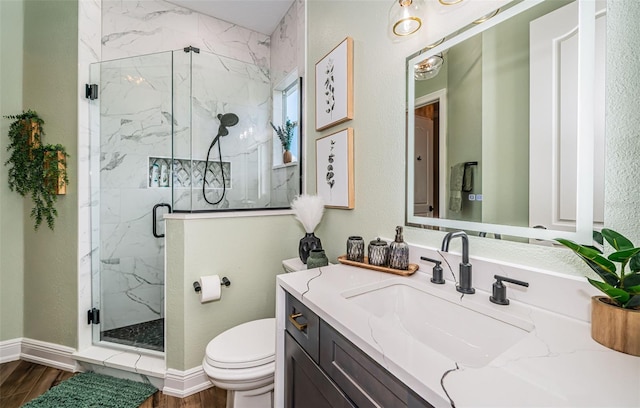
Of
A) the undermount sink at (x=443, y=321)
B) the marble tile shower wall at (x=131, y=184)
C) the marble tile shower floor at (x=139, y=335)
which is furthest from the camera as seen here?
the marble tile shower wall at (x=131, y=184)

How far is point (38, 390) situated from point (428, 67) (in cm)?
289

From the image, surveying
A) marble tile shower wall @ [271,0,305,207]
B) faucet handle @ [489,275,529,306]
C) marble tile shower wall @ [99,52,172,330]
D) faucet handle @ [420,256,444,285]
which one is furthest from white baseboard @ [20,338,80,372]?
faucet handle @ [489,275,529,306]

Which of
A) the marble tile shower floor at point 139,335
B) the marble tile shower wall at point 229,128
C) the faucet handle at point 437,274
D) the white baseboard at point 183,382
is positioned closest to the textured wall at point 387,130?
the faucet handle at point 437,274

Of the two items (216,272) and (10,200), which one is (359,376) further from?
(10,200)

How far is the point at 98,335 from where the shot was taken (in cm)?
203

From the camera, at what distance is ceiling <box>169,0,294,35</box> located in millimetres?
2469

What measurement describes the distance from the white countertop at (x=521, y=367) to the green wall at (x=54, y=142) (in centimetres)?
211

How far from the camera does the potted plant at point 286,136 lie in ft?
7.26

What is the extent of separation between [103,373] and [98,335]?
28 centimetres

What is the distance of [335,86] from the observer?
1.70 meters

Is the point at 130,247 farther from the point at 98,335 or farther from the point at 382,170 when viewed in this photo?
the point at 382,170

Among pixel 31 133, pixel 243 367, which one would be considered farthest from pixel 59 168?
pixel 243 367

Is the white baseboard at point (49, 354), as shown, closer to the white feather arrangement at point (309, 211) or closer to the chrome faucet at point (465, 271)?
the white feather arrangement at point (309, 211)

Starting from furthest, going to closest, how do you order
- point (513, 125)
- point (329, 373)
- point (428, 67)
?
point (428, 67)
point (513, 125)
point (329, 373)
